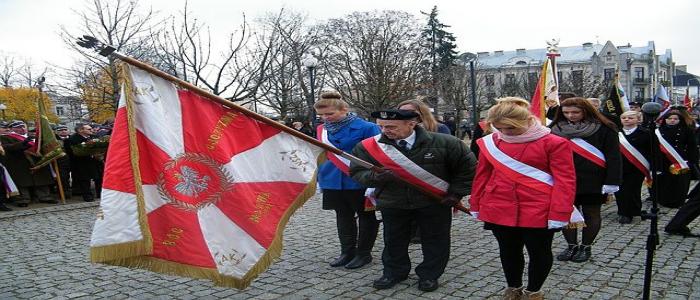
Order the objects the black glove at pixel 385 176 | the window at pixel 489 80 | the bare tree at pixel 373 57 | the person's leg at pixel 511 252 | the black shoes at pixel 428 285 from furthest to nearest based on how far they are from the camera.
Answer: the window at pixel 489 80, the bare tree at pixel 373 57, the black shoes at pixel 428 285, the black glove at pixel 385 176, the person's leg at pixel 511 252

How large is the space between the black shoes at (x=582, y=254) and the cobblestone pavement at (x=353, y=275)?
0.24 feet

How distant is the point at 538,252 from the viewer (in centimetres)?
404

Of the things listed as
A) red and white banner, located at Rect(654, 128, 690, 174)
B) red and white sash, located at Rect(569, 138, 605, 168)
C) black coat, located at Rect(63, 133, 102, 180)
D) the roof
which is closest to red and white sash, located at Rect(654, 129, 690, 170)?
red and white banner, located at Rect(654, 128, 690, 174)

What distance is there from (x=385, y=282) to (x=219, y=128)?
2004 millimetres

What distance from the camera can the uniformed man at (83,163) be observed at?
11.5 metres

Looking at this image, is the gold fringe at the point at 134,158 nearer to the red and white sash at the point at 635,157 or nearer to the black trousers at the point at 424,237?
the black trousers at the point at 424,237

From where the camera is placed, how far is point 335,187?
18.2 feet

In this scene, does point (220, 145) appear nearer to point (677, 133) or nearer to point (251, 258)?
point (251, 258)

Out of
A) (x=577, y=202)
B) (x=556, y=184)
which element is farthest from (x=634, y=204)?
(x=556, y=184)

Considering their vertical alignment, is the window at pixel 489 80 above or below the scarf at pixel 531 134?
above

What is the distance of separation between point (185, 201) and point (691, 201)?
587 cm

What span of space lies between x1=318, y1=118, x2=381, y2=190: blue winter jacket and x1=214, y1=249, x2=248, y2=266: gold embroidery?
1.70 m

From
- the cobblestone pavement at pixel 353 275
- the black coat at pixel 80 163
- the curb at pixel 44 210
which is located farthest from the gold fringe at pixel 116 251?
the black coat at pixel 80 163

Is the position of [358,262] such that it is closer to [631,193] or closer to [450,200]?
[450,200]
